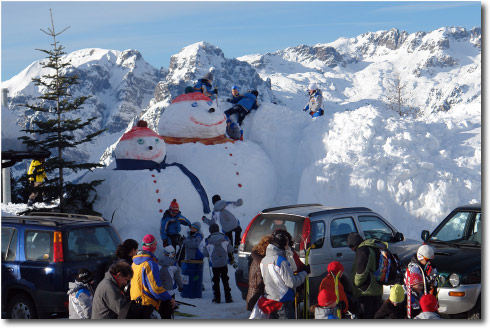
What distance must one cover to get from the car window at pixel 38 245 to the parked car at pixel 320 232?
270cm

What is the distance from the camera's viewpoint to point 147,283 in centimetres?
702

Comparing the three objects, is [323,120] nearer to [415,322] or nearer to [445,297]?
[445,297]

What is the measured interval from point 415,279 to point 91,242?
392cm

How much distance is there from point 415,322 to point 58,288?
4.08m

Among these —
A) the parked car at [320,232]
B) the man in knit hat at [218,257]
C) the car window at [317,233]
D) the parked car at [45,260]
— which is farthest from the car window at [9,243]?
the car window at [317,233]

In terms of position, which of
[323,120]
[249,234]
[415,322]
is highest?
[323,120]

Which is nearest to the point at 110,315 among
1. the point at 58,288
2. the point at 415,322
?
the point at 58,288

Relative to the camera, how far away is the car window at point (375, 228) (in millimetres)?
9703

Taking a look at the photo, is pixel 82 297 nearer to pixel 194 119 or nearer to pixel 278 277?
pixel 278 277

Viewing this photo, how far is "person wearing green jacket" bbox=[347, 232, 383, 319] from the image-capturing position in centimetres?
771

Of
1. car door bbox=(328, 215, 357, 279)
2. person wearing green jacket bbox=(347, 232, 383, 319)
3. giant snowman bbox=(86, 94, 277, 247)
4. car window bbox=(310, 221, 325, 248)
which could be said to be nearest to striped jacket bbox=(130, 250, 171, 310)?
person wearing green jacket bbox=(347, 232, 383, 319)

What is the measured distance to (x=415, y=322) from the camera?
641 centimetres

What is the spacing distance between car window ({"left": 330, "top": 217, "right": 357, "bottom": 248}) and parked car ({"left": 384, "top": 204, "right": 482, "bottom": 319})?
2.76ft

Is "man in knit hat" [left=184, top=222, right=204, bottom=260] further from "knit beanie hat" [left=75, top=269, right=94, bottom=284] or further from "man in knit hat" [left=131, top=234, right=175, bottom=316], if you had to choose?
"knit beanie hat" [left=75, top=269, right=94, bottom=284]
